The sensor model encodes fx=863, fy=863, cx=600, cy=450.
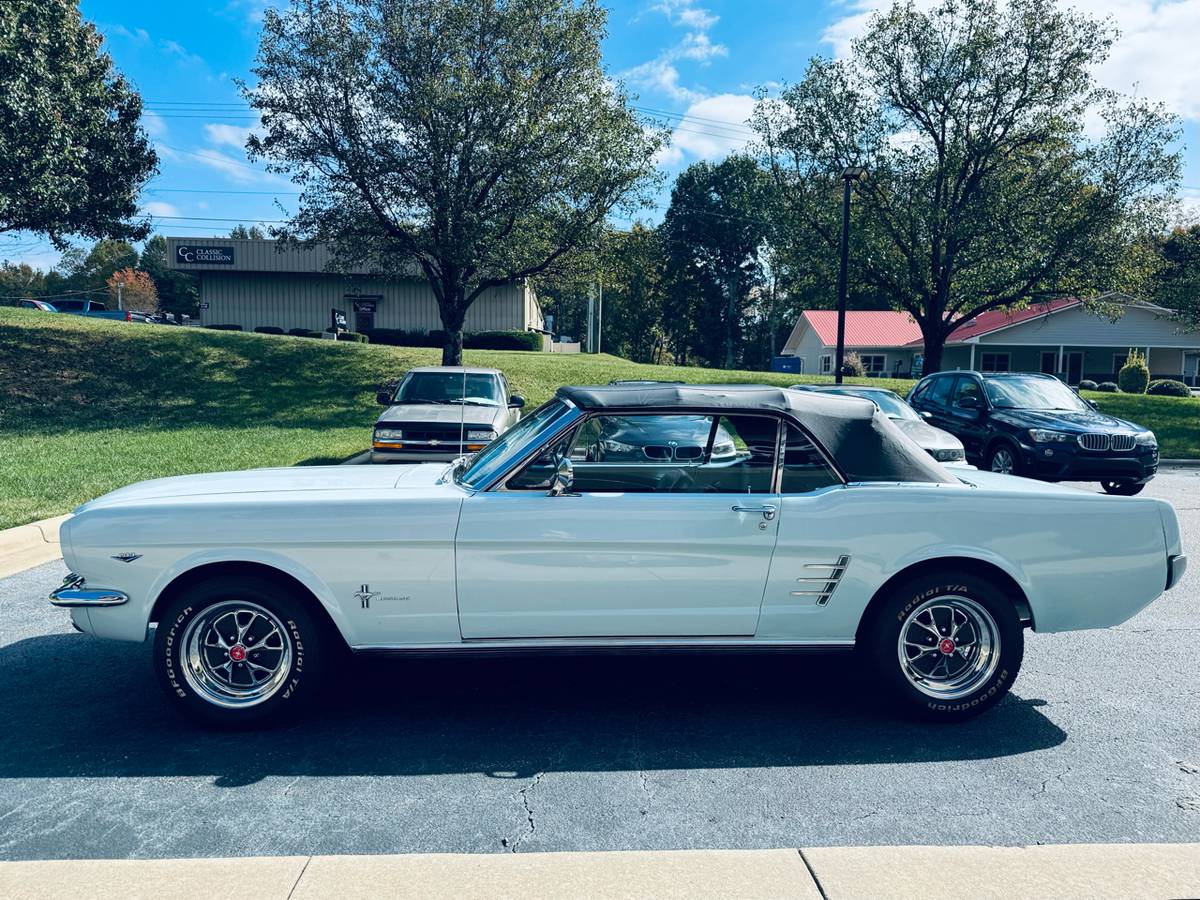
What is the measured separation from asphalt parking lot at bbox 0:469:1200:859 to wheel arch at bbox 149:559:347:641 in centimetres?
58

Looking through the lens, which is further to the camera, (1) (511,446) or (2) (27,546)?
(2) (27,546)

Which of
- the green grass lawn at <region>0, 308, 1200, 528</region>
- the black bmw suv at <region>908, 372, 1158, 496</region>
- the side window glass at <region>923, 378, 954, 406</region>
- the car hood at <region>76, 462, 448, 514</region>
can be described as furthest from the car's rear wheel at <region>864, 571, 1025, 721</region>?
the side window glass at <region>923, 378, 954, 406</region>

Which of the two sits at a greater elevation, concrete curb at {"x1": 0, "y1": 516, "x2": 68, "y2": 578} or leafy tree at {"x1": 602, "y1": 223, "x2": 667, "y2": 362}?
leafy tree at {"x1": 602, "y1": 223, "x2": 667, "y2": 362}

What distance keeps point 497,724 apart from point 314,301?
44595 mm

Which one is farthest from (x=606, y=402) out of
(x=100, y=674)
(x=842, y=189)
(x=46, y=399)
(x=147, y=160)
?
(x=842, y=189)

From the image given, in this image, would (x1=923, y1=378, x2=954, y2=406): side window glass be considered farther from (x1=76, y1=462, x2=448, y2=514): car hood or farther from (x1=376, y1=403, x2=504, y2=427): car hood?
(x1=76, y1=462, x2=448, y2=514): car hood

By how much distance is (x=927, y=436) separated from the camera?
11.0 metres

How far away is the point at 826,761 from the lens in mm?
3707

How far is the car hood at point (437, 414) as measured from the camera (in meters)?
10.8

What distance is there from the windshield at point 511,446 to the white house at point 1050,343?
132ft

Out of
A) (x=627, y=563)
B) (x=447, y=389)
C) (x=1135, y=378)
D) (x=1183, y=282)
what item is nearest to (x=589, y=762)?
(x=627, y=563)

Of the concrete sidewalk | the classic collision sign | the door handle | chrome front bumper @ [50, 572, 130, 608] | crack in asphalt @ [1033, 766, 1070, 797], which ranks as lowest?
crack in asphalt @ [1033, 766, 1070, 797]

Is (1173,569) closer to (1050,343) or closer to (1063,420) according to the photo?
(1063,420)

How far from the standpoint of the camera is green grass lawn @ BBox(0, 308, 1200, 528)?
11227mm
